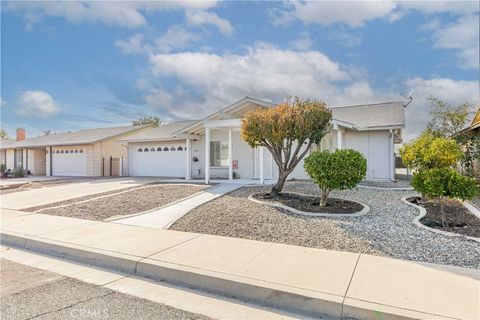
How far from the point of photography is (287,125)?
9523 mm

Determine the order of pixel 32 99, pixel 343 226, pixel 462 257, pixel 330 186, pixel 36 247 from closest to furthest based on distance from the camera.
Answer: pixel 462 257 < pixel 36 247 < pixel 343 226 < pixel 330 186 < pixel 32 99

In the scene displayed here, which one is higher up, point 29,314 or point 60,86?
point 60,86

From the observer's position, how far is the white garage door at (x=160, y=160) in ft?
68.4

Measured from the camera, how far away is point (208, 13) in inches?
A: 413

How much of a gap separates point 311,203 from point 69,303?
6839 mm

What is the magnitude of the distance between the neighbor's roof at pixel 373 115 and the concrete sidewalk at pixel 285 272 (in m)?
10.7

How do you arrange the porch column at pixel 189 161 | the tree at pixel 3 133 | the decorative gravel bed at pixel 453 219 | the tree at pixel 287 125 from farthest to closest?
1. the tree at pixel 3 133
2. the porch column at pixel 189 161
3. the tree at pixel 287 125
4. the decorative gravel bed at pixel 453 219

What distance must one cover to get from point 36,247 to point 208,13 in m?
8.64

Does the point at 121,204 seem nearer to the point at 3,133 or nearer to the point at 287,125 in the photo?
the point at 287,125

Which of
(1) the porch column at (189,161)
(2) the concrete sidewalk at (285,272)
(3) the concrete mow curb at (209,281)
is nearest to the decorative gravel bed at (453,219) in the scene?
(2) the concrete sidewalk at (285,272)

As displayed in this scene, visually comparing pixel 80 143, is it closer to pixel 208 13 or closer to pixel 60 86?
pixel 60 86

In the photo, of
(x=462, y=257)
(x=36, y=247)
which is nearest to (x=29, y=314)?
(x=36, y=247)

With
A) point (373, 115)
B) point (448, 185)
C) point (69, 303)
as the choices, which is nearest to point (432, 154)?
point (448, 185)

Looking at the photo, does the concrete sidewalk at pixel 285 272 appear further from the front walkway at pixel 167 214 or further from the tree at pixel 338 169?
the tree at pixel 338 169
